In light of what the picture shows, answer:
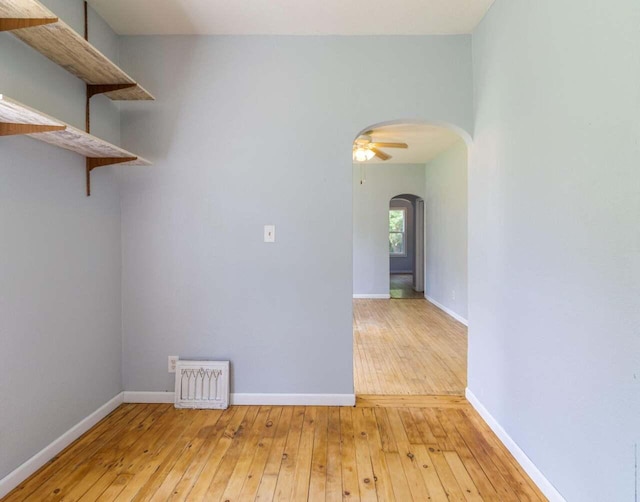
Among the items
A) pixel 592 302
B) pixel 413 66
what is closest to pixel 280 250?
pixel 413 66

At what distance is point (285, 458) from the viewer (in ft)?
6.28

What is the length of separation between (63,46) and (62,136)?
0.43m

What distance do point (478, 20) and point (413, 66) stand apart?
18.3 inches

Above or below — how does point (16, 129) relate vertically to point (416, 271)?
above

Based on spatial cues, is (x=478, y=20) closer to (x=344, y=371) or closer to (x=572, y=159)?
(x=572, y=159)

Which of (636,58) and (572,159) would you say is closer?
(636,58)

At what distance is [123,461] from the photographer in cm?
189

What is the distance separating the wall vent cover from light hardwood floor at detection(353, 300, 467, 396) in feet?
3.35

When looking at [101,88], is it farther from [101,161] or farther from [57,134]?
[57,134]

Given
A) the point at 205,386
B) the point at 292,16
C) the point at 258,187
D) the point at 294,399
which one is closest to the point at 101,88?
the point at 258,187

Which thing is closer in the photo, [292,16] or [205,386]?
[292,16]

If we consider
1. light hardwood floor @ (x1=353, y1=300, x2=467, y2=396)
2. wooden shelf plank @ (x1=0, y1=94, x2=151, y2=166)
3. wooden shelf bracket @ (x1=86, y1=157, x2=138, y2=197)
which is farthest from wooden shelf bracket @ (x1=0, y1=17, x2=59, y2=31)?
light hardwood floor @ (x1=353, y1=300, x2=467, y2=396)

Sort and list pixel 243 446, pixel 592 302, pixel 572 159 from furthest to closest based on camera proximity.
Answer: pixel 243 446, pixel 572 159, pixel 592 302

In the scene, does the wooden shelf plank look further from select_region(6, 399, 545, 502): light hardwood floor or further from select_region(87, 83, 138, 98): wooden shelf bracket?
select_region(6, 399, 545, 502): light hardwood floor
